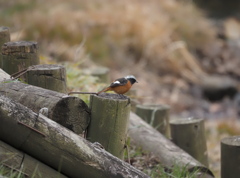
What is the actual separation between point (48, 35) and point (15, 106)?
8993mm

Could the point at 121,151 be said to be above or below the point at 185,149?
above

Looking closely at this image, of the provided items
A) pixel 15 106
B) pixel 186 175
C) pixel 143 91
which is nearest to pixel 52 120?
pixel 15 106

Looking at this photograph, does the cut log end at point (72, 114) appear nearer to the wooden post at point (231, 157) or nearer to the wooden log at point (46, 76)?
the wooden log at point (46, 76)

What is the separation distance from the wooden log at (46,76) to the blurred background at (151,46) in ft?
20.5

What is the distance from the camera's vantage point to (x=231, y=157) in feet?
14.7

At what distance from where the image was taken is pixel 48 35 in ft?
39.4

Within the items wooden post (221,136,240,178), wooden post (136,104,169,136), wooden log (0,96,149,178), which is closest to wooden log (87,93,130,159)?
wooden log (0,96,149,178)

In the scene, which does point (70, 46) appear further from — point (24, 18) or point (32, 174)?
point (32, 174)

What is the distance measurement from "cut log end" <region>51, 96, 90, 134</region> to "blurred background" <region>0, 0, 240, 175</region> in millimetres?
6434

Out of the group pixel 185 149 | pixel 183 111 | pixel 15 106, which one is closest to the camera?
pixel 15 106

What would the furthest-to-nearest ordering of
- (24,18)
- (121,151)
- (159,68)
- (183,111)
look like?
(159,68) < (24,18) < (183,111) < (121,151)

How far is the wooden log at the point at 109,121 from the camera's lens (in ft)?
12.5

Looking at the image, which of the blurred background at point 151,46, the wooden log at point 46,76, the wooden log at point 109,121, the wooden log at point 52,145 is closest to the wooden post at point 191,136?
the wooden log at point 109,121

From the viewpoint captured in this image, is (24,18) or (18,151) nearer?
(18,151)
